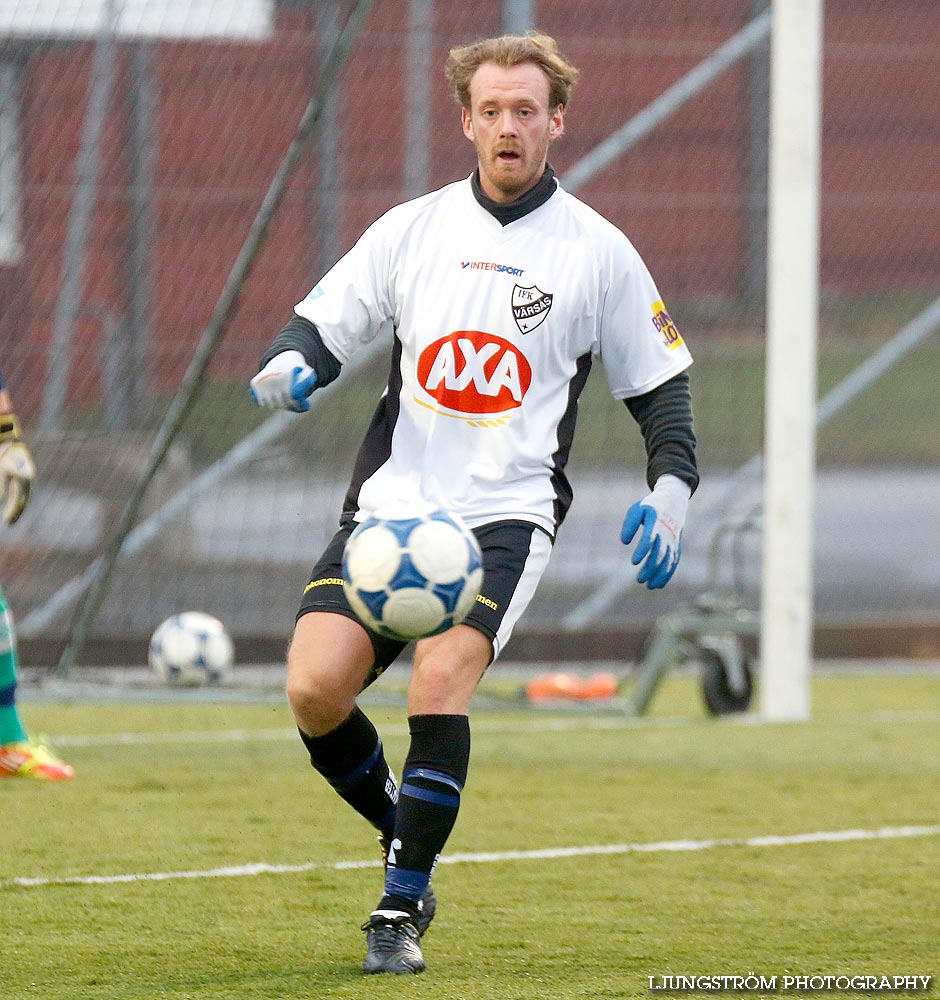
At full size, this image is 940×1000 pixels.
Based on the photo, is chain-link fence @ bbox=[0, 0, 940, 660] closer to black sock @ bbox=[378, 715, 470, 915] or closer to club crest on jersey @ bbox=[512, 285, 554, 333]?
club crest on jersey @ bbox=[512, 285, 554, 333]

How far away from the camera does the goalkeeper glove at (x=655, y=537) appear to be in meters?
4.26

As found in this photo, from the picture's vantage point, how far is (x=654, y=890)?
512 centimetres

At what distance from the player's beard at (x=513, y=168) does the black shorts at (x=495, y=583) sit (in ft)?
2.58

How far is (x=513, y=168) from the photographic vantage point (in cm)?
438

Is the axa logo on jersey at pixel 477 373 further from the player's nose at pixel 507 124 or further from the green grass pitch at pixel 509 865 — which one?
the green grass pitch at pixel 509 865

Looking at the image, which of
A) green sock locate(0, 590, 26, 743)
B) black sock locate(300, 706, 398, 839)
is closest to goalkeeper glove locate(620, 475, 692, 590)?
black sock locate(300, 706, 398, 839)

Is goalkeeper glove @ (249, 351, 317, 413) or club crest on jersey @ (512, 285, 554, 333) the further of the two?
club crest on jersey @ (512, 285, 554, 333)

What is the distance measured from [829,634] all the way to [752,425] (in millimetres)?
1468

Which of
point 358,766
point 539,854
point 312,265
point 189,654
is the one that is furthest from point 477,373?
point 312,265

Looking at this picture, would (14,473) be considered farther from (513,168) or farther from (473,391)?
(513,168)

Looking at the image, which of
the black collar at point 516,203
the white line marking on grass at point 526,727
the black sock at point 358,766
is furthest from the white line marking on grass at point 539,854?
the white line marking on grass at point 526,727

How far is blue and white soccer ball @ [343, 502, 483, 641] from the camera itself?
3977mm

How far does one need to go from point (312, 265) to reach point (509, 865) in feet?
19.7

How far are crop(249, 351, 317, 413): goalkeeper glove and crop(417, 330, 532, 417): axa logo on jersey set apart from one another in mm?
324
